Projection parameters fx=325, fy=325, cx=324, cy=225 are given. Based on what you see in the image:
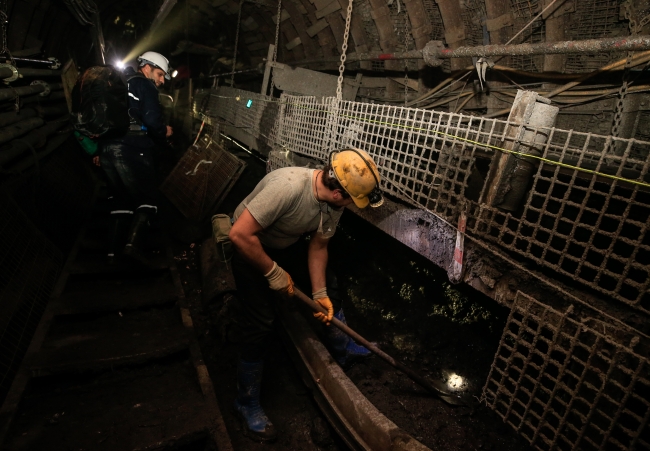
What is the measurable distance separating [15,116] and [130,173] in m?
2.13

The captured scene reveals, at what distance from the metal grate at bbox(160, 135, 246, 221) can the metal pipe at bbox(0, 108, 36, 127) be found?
2303 millimetres

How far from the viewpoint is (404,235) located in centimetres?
294

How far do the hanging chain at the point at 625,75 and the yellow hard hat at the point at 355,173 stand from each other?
3.87m

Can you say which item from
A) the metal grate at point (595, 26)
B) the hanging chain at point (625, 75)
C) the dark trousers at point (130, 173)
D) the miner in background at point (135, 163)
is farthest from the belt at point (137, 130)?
the hanging chain at point (625, 75)

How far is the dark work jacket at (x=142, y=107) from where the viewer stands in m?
4.32

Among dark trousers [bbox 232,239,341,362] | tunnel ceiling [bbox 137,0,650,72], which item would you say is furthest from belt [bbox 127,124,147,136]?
tunnel ceiling [bbox 137,0,650,72]

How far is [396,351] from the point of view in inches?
140

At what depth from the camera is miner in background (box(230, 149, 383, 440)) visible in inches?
93.2

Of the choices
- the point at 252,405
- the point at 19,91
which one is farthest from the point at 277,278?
the point at 19,91

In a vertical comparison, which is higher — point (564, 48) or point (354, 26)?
point (354, 26)

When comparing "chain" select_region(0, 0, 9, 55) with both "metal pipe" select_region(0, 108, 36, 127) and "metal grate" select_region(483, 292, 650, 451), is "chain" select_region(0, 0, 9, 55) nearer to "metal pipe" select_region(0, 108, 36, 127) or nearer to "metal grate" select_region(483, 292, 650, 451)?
"metal pipe" select_region(0, 108, 36, 127)

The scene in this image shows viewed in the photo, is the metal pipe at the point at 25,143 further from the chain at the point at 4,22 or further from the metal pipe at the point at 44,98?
the chain at the point at 4,22

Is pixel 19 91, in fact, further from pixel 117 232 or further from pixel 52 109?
pixel 117 232

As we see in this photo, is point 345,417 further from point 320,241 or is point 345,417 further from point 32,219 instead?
point 32,219
